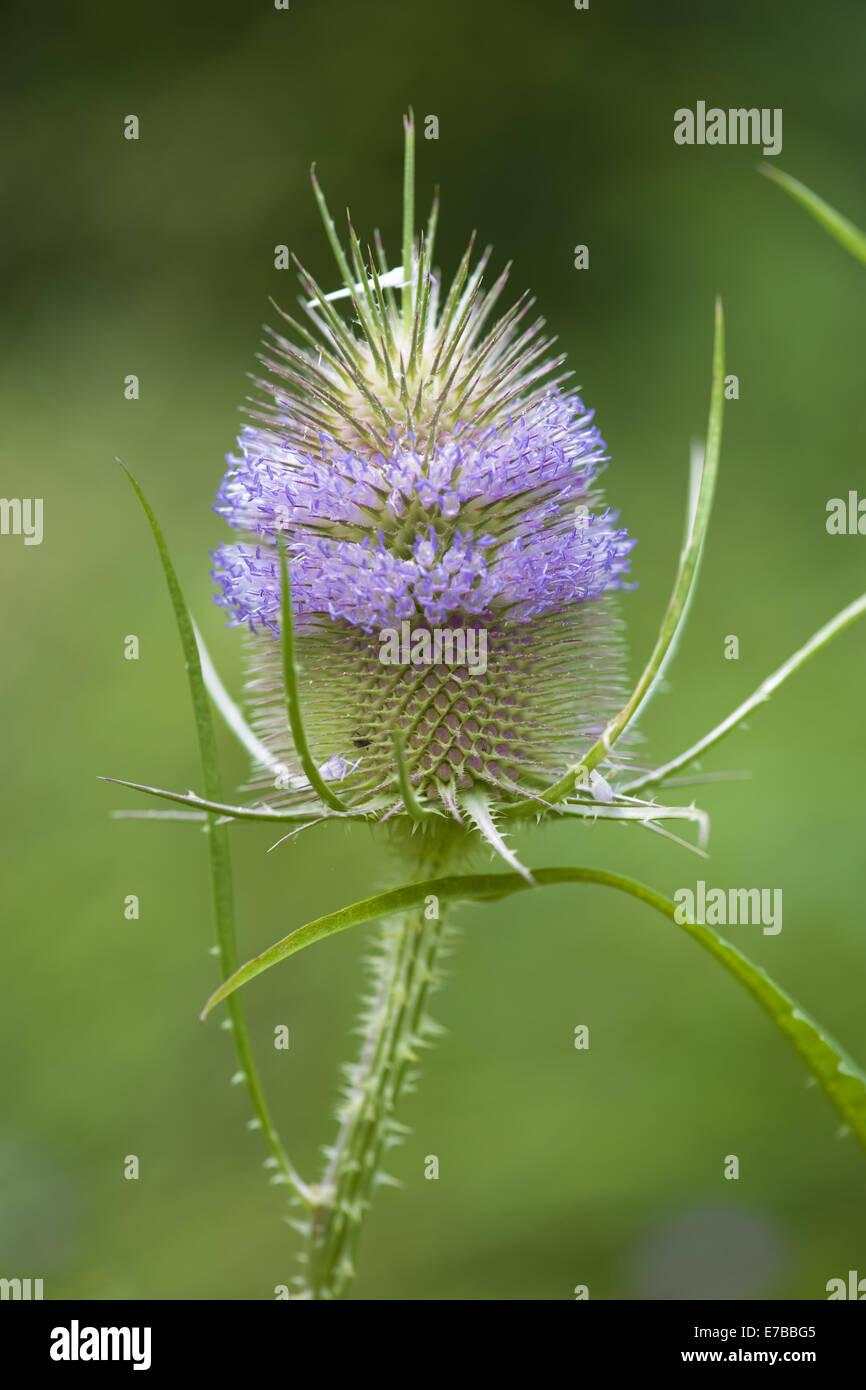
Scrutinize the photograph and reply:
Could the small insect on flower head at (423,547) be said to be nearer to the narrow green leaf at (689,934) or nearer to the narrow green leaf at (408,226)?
the narrow green leaf at (408,226)

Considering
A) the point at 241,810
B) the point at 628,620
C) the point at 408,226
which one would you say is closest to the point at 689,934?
the point at 241,810

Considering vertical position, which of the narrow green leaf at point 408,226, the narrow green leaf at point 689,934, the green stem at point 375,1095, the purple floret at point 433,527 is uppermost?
the narrow green leaf at point 408,226

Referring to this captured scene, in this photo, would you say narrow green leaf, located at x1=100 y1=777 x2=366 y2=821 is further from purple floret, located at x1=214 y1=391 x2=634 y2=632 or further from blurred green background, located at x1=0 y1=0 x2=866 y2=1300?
blurred green background, located at x1=0 y1=0 x2=866 y2=1300

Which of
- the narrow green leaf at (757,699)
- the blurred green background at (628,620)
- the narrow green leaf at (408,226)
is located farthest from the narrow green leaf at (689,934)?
the blurred green background at (628,620)

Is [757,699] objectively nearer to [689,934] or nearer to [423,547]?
[689,934]

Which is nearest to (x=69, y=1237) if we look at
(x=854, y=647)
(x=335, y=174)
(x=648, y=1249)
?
(x=648, y=1249)
